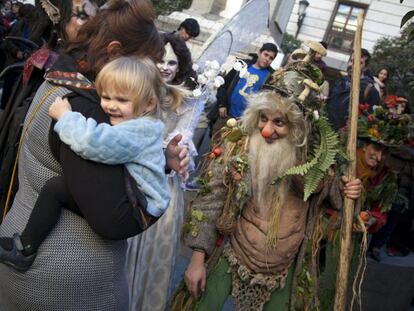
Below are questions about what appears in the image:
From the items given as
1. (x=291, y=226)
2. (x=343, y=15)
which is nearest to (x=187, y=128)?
(x=291, y=226)

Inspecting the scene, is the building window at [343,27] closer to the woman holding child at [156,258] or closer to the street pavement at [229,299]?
the street pavement at [229,299]

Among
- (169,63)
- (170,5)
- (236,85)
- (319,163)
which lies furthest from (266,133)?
(170,5)

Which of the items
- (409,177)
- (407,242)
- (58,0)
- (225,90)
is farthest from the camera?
(225,90)

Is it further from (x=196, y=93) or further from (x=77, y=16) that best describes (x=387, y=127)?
(x=77, y=16)

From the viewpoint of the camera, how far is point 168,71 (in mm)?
3002

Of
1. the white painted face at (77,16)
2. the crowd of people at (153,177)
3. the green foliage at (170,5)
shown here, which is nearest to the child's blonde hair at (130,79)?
the crowd of people at (153,177)

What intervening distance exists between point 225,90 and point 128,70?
382cm

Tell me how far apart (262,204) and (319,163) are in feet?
1.23

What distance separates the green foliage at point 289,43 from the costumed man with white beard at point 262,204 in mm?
16740

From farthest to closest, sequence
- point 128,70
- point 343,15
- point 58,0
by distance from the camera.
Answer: point 343,15 < point 58,0 < point 128,70

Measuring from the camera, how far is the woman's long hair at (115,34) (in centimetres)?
148

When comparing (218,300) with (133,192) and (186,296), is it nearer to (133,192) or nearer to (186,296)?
(186,296)

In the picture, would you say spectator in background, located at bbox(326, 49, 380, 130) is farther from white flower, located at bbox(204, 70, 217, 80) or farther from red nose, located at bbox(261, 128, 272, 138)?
red nose, located at bbox(261, 128, 272, 138)

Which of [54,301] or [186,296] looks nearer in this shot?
[54,301]
